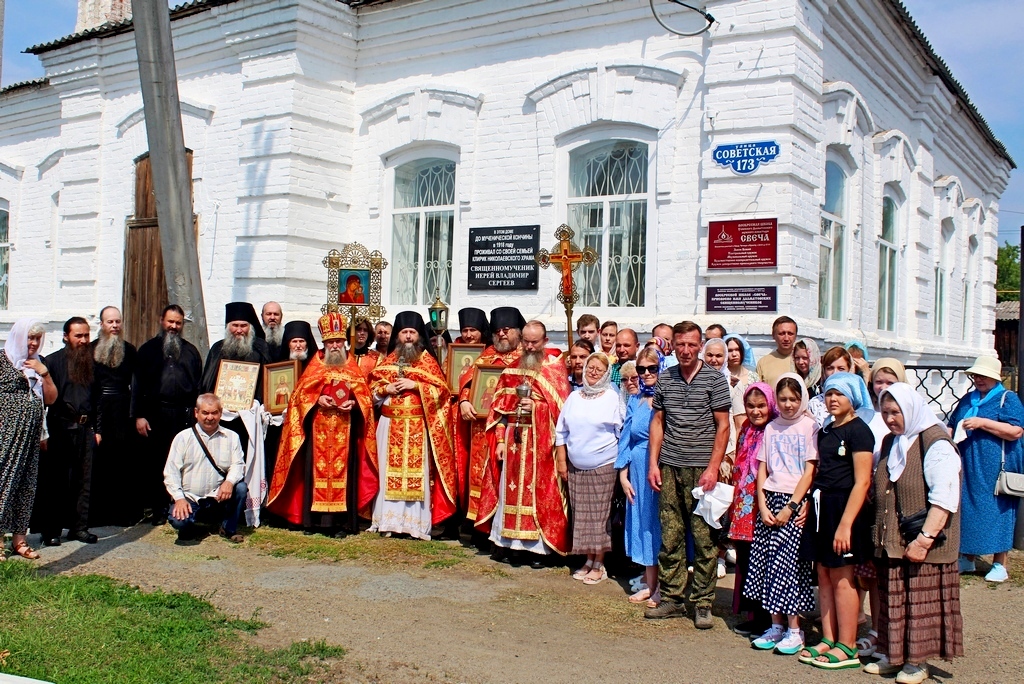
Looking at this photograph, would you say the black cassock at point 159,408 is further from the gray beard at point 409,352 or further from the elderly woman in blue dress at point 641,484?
the elderly woman in blue dress at point 641,484

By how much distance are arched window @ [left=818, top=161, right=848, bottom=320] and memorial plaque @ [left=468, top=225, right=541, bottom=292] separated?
118 inches

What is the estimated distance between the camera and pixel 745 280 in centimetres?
866

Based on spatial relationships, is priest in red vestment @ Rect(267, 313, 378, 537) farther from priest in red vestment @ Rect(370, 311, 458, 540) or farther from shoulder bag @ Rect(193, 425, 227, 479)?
shoulder bag @ Rect(193, 425, 227, 479)

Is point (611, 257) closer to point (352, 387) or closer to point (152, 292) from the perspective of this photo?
point (352, 387)

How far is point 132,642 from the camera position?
449 cm

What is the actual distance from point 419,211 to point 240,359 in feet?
12.1

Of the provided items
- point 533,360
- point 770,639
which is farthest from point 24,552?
point 770,639

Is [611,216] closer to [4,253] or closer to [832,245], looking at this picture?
[832,245]

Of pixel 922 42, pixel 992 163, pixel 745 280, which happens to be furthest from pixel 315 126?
pixel 992 163

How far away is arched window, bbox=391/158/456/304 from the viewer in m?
10.8

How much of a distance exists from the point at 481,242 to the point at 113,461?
14.6 feet

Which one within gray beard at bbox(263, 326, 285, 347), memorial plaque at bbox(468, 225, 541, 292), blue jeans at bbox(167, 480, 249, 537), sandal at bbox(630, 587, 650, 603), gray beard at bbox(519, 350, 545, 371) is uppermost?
memorial plaque at bbox(468, 225, 541, 292)

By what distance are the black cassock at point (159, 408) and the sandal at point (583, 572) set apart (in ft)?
11.2

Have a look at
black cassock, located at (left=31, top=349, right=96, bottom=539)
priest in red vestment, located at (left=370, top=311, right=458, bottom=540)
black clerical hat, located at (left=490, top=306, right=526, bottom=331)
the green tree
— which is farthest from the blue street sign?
the green tree
